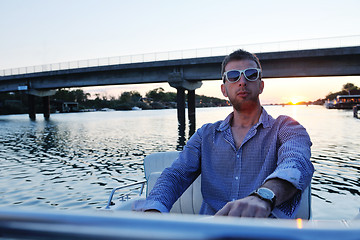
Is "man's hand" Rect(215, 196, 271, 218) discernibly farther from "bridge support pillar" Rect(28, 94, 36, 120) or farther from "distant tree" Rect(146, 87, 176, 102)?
"distant tree" Rect(146, 87, 176, 102)

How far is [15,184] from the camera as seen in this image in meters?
9.13

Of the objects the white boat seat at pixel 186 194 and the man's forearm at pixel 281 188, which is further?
the white boat seat at pixel 186 194

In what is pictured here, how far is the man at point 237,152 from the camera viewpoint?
92.9 inches

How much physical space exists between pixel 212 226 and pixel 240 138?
2309mm

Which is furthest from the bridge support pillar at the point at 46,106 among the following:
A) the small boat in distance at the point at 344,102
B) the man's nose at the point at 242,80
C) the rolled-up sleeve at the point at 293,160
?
the small boat in distance at the point at 344,102

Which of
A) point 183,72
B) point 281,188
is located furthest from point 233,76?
point 183,72

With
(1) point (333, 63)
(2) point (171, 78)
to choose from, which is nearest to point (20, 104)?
(2) point (171, 78)

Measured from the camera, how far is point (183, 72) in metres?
35.7

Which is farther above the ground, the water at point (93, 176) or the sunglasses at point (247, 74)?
the sunglasses at point (247, 74)

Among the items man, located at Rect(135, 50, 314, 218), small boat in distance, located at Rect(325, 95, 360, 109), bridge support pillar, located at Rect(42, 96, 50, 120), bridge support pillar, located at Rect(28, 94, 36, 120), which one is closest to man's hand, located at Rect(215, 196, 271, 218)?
man, located at Rect(135, 50, 314, 218)

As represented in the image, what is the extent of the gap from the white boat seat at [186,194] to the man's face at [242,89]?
0.87 meters

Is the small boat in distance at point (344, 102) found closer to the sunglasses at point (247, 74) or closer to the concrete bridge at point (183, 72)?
the concrete bridge at point (183, 72)

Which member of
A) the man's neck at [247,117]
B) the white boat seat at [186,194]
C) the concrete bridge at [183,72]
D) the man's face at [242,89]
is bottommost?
the white boat seat at [186,194]

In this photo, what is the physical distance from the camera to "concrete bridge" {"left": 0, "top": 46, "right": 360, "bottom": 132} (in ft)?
90.7
